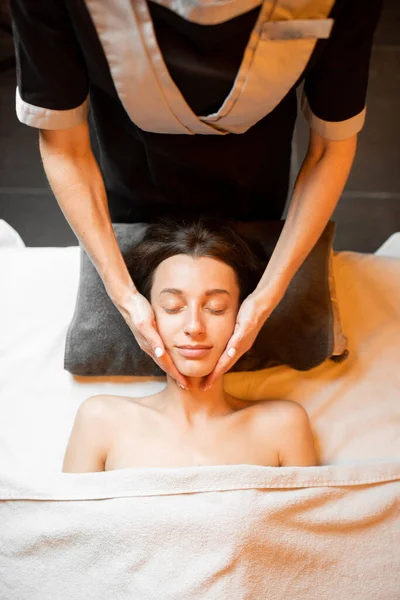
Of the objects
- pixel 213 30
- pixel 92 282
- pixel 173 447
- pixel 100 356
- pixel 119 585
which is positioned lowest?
pixel 119 585

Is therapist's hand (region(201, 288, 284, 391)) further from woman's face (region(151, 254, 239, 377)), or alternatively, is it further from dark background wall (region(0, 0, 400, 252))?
dark background wall (region(0, 0, 400, 252))

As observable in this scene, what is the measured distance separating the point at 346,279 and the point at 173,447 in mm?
752

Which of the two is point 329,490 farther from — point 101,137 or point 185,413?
point 101,137

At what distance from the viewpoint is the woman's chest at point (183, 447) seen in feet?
4.72

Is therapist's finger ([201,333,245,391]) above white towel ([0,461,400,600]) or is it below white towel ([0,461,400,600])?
above

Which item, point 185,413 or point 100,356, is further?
point 100,356

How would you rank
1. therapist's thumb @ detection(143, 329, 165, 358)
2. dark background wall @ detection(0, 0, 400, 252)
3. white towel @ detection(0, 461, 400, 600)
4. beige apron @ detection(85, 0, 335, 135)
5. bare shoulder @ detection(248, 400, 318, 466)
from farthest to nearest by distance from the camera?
dark background wall @ detection(0, 0, 400, 252) < bare shoulder @ detection(248, 400, 318, 466) < therapist's thumb @ detection(143, 329, 165, 358) < white towel @ detection(0, 461, 400, 600) < beige apron @ detection(85, 0, 335, 135)

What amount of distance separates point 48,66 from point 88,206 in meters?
0.32

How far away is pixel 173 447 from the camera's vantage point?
1461 millimetres

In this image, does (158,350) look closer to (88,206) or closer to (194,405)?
(194,405)

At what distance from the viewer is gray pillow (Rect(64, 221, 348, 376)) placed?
1633 mm

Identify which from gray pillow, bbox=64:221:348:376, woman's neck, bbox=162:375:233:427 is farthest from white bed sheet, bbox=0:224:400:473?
woman's neck, bbox=162:375:233:427

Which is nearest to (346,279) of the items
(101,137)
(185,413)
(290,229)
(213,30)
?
(290,229)

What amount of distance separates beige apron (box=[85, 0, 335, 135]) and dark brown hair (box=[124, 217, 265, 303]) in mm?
357
